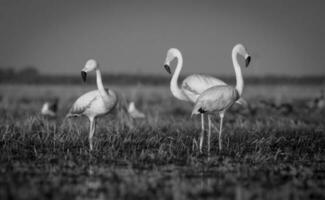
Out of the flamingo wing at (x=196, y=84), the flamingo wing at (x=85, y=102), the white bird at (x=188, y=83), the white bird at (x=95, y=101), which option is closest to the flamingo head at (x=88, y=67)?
the white bird at (x=95, y=101)

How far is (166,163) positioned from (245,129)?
159 inches

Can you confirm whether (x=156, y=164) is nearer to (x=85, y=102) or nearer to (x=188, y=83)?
(x=85, y=102)

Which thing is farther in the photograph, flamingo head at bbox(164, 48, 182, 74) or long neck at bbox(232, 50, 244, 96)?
flamingo head at bbox(164, 48, 182, 74)

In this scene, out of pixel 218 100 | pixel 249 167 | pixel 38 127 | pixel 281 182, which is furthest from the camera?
pixel 38 127

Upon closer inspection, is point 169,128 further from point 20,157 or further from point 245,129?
point 20,157

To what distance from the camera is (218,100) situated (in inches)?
377

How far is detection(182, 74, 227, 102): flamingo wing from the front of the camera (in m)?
11.2

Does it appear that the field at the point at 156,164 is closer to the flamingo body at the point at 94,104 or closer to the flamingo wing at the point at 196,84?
the flamingo body at the point at 94,104

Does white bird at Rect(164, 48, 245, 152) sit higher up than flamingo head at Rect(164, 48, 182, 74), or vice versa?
flamingo head at Rect(164, 48, 182, 74)

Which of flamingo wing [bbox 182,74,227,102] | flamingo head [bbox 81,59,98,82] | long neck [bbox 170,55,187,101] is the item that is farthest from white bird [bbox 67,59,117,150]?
flamingo wing [bbox 182,74,227,102]

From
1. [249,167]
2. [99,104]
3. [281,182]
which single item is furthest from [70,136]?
[281,182]

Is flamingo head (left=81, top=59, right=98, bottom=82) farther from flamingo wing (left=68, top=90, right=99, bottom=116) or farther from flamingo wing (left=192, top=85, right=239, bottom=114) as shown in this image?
flamingo wing (left=192, top=85, right=239, bottom=114)

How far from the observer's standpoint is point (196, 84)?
443 inches

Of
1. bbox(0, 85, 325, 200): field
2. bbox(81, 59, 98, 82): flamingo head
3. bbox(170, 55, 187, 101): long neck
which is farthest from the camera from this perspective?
bbox(170, 55, 187, 101): long neck
